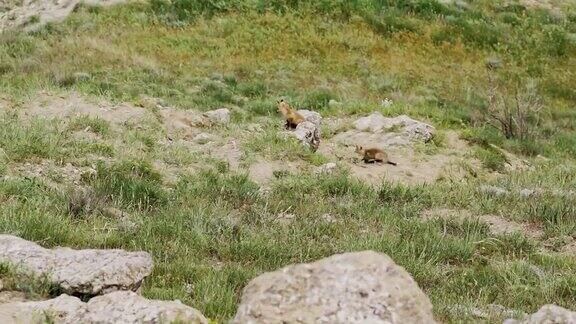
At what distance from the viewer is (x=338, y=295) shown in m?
2.63

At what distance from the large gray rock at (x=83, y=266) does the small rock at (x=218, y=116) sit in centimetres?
812

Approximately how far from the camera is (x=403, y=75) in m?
Result: 17.5

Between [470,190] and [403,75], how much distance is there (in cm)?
981

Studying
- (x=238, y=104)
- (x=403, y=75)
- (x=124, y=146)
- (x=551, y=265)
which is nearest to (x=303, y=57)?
(x=403, y=75)

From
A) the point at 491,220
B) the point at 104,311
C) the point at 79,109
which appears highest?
the point at 104,311

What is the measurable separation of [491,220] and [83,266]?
4.90 metres

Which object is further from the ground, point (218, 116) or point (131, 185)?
point (131, 185)

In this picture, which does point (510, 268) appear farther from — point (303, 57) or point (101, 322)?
point (303, 57)

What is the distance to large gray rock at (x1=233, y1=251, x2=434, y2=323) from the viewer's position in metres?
2.57

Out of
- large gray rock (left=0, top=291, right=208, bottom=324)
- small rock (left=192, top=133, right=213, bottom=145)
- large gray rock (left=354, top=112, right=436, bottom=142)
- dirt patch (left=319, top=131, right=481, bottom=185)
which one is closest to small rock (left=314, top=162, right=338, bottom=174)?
dirt patch (left=319, top=131, right=481, bottom=185)

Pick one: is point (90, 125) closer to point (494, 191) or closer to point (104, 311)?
point (494, 191)

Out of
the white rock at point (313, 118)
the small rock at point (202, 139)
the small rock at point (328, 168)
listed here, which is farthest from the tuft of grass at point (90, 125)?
the white rock at point (313, 118)

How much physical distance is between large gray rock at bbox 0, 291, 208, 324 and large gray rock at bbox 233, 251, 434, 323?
0.34 meters

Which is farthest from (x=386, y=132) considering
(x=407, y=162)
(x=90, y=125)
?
(x=90, y=125)
